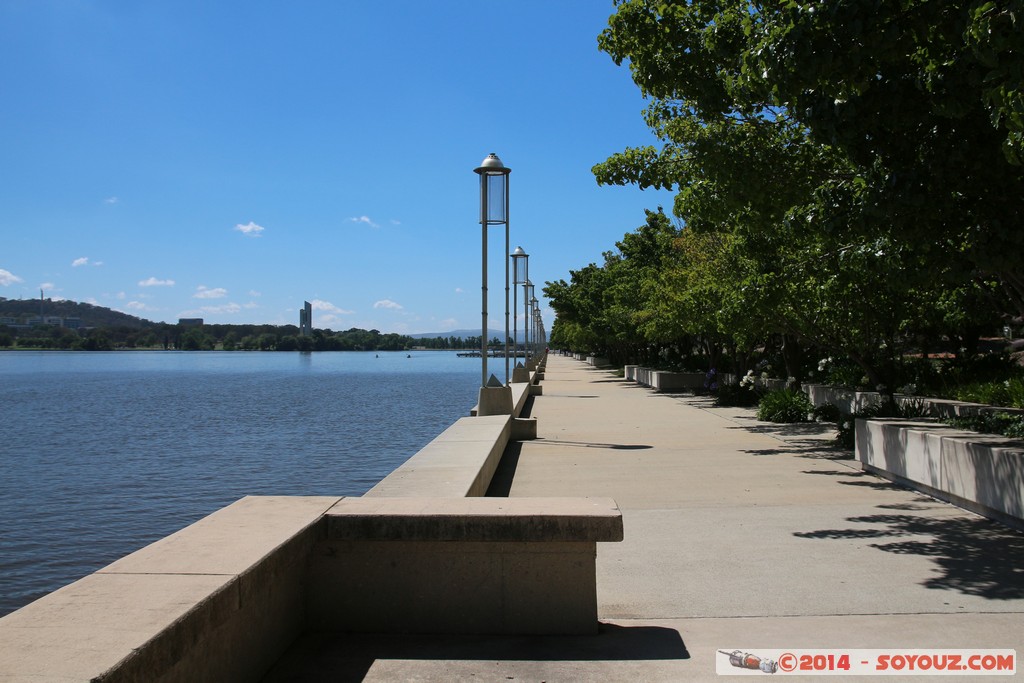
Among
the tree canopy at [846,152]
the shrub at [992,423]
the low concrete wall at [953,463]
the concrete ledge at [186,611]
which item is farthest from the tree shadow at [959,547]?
the concrete ledge at [186,611]

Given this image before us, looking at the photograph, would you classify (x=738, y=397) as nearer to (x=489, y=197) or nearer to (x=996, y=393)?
(x=996, y=393)

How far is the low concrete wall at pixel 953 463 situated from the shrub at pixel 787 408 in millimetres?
8003

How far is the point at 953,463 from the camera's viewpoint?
9406 millimetres

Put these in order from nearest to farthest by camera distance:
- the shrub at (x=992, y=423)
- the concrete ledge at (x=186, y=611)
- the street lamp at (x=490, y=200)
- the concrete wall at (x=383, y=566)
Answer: the concrete ledge at (x=186, y=611) < the concrete wall at (x=383, y=566) < the shrub at (x=992, y=423) < the street lamp at (x=490, y=200)

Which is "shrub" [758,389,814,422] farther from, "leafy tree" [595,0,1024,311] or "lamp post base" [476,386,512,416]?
"leafy tree" [595,0,1024,311]

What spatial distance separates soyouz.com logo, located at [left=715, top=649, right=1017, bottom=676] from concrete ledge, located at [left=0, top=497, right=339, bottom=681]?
7.63 feet

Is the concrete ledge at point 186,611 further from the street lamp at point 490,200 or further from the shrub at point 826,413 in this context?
the shrub at point 826,413

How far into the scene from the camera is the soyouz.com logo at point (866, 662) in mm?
4633

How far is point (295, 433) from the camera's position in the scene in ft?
96.5

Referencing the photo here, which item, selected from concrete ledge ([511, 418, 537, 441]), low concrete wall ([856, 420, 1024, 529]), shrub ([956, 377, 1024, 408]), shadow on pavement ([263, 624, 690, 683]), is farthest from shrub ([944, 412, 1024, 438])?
concrete ledge ([511, 418, 537, 441])

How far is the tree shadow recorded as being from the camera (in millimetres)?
6496

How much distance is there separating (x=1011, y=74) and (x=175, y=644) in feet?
17.7

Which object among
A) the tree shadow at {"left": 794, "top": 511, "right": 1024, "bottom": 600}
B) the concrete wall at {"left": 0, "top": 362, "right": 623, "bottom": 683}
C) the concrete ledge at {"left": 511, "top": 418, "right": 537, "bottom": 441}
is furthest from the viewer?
the concrete ledge at {"left": 511, "top": 418, "right": 537, "bottom": 441}

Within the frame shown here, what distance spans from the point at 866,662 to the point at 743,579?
6.36 feet
